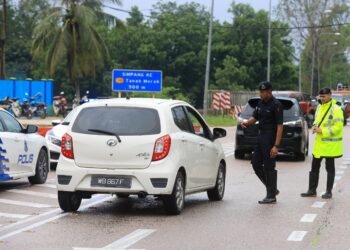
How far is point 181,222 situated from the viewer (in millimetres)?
10344

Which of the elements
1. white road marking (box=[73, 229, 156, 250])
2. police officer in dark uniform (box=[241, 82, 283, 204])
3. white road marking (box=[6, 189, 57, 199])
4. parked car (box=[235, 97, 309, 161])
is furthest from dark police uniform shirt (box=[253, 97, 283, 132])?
parked car (box=[235, 97, 309, 161])

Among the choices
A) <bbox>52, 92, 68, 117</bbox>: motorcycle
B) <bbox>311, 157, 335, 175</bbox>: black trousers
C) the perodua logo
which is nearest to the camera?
the perodua logo

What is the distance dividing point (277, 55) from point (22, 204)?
223ft

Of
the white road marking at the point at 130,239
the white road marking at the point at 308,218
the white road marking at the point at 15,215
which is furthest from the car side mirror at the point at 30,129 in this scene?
the white road marking at the point at 308,218

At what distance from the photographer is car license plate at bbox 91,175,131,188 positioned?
10.6 meters

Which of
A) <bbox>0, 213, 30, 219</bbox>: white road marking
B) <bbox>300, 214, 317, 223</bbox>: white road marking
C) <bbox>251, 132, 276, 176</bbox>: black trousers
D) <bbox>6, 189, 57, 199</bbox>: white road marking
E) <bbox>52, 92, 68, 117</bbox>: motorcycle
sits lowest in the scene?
<bbox>52, 92, 68, 117</bbox>: motorcycle

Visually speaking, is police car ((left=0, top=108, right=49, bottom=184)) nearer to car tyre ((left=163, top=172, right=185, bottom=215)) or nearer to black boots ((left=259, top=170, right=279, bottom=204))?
car tyre ((left=163, top=172, right=185, bottom=215))

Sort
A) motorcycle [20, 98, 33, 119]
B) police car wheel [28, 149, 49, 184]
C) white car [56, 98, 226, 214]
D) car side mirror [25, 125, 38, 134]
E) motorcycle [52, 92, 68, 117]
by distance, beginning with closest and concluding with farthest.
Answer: white car [56, 98, 226, 214] < car side mirror [25, 125, 38, 134] < police car wheel [28, 149, 49, 184] < motorcycle [20, 98, 33, 119] < motorcycle [52, 92, 68, 117]

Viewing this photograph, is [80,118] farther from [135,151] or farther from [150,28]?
[150,28]

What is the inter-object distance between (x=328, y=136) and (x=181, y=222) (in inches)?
146

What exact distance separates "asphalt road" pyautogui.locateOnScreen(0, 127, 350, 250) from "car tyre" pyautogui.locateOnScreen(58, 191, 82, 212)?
0.13m

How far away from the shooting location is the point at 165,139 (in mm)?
10703

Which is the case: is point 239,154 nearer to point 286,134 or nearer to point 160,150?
point 286,134

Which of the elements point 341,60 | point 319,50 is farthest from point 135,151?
point 341,60
